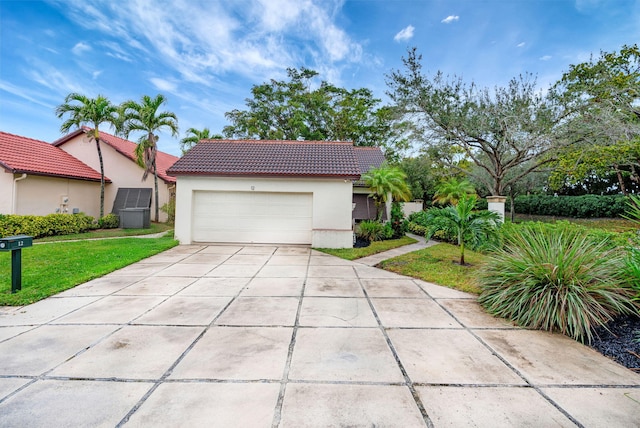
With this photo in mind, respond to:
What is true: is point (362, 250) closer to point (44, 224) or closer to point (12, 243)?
point (12, 243)

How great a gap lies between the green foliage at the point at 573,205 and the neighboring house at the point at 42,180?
2888 centimetres

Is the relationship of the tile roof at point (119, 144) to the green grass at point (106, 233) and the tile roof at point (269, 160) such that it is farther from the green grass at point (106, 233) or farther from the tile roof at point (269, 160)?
the tile roof at point (269, 160)

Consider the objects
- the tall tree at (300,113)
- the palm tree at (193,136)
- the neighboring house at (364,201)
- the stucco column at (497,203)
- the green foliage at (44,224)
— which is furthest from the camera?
the tall tree at (300,113)

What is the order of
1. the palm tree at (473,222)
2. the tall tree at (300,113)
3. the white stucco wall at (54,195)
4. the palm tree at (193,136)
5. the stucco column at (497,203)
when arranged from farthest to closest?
the tall tree at (300,113), the palm tree at (193,136), the white stucco wall at (54,195), the stucco column at (497,203), the palm tree at (473,222)

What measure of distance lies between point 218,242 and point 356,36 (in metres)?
12.1

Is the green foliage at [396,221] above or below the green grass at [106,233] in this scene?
above

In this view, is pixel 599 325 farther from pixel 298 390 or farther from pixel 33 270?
pixel 33 270

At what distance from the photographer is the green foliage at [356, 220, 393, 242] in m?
12.1

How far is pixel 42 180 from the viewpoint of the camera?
1300 centimetres

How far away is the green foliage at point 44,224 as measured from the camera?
10.8 metres

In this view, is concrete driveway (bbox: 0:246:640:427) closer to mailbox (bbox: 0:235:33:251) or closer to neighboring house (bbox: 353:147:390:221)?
mailbox (bbox: 0:235:33:251)

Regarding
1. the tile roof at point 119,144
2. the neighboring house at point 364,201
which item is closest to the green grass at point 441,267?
the neighboring house at point 364,201

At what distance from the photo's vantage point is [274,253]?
30.6ft

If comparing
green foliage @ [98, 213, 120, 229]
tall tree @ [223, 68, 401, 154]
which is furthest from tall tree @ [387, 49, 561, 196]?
green foliage @ [98, 213, 120, 229]
